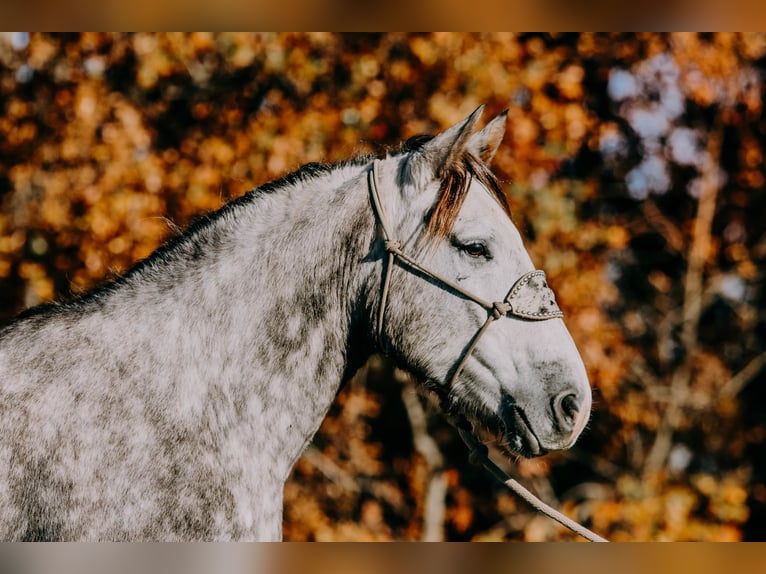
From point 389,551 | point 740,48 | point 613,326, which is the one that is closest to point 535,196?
point 613,326

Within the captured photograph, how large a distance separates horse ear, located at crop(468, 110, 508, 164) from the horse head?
97 mm

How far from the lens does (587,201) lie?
313 inches

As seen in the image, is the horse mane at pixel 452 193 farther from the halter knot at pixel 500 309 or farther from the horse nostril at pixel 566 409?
the horse nostril at pixel 566 409

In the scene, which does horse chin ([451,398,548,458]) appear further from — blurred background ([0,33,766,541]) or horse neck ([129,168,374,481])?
blurred background ([0,33,766,541])

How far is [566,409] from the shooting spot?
2.33m

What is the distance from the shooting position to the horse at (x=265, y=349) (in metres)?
2.14

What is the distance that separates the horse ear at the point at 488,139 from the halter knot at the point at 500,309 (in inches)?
22.7

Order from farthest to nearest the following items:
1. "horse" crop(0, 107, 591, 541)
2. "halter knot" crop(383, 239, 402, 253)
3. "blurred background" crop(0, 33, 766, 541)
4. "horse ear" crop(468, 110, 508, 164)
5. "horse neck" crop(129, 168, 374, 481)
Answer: "blurred background" crop(0, 33, 766, 541) → "horse ear" crop(468, 110, 508, 164) → "halter knot" crop(383, 239, 402, 253) → "horse neck" crop(129, 168, 374, 481) → "horse" crop(0, 107, 591, 541)

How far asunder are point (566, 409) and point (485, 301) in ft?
1.49

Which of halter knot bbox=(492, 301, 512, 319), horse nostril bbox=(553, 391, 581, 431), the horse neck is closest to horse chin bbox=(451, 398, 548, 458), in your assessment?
horse nostril bbox=(553, 391, 581, 431)

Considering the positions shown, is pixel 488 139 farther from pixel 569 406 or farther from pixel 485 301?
pixel 569 406

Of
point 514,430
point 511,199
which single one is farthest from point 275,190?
point 511,199

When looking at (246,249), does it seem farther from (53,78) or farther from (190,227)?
(53,78)

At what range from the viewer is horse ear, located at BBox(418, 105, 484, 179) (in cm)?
238
